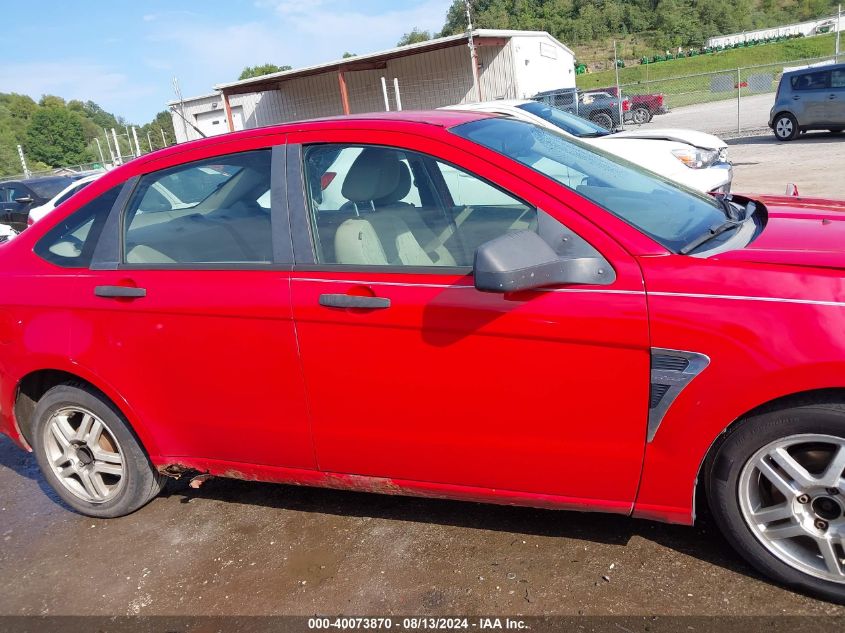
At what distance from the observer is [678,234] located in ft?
8.48

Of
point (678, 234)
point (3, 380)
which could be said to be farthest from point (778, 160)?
point (3, 380)

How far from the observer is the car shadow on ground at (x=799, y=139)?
661 inches

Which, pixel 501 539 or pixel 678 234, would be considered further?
pixel 501 539

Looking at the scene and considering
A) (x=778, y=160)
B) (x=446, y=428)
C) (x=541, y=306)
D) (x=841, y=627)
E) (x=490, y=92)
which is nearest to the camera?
(x=841, y=627)

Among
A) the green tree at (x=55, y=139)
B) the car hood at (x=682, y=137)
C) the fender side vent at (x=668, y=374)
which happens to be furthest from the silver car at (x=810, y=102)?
the green tree at (x=55, y=139)

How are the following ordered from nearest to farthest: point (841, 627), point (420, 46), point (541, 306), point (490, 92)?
1. point (841, 627)
2. point (541, 306)
3. point (420, 46)
4. point (490, 92)

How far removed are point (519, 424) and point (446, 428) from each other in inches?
11.2

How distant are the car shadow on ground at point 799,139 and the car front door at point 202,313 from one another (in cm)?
1686

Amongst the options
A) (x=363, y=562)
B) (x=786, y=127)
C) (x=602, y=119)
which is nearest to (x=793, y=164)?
(x=786, y=127)

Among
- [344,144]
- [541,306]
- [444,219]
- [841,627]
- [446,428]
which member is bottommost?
[841,627]

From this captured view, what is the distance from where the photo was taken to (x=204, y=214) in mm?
3221

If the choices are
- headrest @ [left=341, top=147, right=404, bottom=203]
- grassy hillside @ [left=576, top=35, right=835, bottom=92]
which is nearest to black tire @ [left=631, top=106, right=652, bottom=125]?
grassy hillside @ [left=576, top=35, right=835, bottom=92]

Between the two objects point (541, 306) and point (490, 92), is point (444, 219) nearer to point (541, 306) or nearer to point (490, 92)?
point (541, 306)

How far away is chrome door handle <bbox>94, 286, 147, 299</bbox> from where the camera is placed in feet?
10.2
